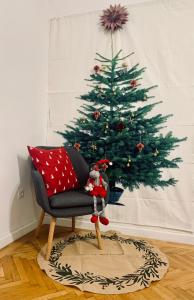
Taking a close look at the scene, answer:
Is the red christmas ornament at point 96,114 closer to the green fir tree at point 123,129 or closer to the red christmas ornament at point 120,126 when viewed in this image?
the green fir tree at point 123,129

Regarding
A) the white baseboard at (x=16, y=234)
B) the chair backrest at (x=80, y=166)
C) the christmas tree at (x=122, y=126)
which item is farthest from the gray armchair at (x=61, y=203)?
the christmas tree at (x=122, y=126)

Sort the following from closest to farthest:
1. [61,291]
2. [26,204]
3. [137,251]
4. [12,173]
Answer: [61,291] < [137,251] < [12,173] < [26,204]

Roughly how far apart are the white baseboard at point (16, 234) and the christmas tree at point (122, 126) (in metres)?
0.86

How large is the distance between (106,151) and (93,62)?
2.91 ft

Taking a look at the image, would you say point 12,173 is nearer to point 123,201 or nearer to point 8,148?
point 8,148

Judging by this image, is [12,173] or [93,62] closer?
[12,173]

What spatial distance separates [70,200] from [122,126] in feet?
2.92

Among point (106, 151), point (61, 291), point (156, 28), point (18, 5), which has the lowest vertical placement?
point (61, 291)

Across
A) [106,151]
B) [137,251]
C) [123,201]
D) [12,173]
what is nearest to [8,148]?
[12,173]

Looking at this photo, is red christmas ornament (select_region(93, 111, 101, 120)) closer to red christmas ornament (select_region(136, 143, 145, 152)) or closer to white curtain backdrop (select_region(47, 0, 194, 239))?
white curtain backdrop (select_region(47, 0, 194, 239))

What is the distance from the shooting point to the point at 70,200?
2.06 metres

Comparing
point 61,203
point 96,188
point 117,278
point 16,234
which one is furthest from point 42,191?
point 117,278

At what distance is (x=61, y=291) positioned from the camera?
1658 mm

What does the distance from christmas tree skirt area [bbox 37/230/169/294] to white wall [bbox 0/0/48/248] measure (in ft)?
1.50
